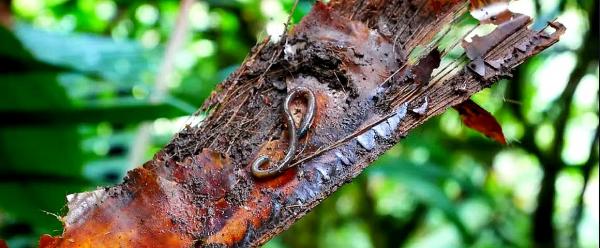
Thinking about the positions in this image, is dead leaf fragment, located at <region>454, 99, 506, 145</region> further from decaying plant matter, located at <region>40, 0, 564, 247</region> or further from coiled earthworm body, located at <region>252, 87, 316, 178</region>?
coiled earthworm body, located at <region>252, 87, 316, 178</region>

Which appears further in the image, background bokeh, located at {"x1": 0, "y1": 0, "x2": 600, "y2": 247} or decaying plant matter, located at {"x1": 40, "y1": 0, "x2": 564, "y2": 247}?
background bokeh, located at {"x1": 0, "y1": 0, "x2": 600, "y2": 247}

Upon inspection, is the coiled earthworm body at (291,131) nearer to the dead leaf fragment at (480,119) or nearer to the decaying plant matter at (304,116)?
the decaying plant matter at (304,116)

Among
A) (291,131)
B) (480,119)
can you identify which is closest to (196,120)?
(291,131)

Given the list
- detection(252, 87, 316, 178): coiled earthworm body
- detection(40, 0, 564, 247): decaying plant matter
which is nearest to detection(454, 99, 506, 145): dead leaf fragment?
detection(40, 0, 564, 247): decaying plant matter

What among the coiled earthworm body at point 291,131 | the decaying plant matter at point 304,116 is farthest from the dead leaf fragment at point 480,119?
the coiled earthworm body at point 291,131

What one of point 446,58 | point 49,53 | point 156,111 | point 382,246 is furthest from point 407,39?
point 382,246

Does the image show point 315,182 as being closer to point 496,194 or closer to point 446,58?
point 446,58

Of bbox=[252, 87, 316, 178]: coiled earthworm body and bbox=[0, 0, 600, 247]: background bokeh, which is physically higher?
bbox=[0, 0, 600, 247]: background bokeh
